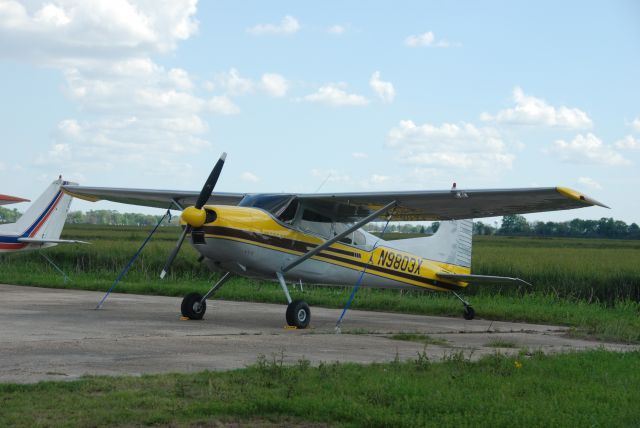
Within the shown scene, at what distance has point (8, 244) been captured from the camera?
2558 centimetres

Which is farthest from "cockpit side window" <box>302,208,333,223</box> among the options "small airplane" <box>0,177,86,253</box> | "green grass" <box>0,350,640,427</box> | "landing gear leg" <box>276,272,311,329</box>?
"small airplane" <box>0,177,86,253</box>

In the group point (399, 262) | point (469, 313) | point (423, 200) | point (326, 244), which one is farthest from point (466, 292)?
point (326, 244)

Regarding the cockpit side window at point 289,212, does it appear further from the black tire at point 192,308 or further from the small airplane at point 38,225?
the small airplane at point 38,225

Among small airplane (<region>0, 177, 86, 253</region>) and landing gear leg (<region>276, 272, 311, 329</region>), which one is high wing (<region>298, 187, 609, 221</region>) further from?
small airplane (<region>0, 177, 86, 253</region>)

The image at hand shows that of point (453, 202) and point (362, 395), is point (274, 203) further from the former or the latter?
point (362, 395)

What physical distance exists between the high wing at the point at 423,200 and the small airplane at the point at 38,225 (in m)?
8.11

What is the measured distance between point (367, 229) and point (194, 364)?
30.3 ft

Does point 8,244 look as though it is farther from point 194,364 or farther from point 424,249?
point 194,364

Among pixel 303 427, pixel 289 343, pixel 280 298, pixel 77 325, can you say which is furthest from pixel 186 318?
pixel 303 427

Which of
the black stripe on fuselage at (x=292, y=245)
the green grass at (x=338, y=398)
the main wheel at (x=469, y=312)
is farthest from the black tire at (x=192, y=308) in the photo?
the green grass at (x=338, y=398)

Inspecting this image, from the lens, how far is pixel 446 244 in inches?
779

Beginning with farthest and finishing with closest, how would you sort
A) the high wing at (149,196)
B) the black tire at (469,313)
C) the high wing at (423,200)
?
the black tire at (469,313) < the high wing at (149,196) < the high wing at (423,200)

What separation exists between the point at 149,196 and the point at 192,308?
3504mm

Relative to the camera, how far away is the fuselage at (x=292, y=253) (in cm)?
1420
